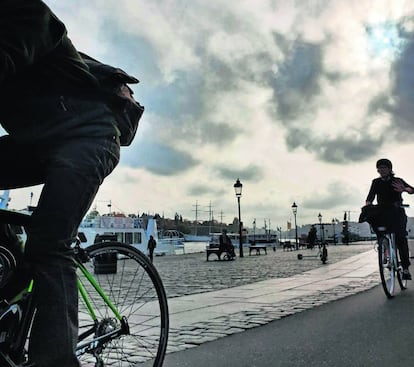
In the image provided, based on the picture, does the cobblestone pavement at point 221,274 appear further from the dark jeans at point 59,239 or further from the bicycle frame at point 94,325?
the dark jeans at point 59,239

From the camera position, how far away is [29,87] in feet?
6.05

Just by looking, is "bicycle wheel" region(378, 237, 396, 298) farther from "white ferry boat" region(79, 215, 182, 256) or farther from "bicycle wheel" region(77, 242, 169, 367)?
"white ferry boat" region(79, 215, 182, 256)

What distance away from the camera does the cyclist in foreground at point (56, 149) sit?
1.70 metres

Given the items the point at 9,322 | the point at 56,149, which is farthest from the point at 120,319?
the point at 56,149

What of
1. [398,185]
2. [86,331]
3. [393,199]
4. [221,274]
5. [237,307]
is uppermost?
[398,185]

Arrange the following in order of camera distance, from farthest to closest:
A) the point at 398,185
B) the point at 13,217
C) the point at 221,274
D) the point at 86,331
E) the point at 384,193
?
the point at 221,274 < the point at 384,193 < the point at 398,185 < the point at 86,331 < the point at 13,217

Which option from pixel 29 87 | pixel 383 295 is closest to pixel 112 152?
pixel 29 87

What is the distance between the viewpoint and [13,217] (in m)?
1.95

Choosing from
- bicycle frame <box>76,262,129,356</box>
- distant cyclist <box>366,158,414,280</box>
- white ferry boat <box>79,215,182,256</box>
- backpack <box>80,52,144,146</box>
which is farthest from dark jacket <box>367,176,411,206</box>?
white ferry boat <box>79,215,182,256</box>

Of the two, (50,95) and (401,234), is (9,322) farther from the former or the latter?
(401,234)

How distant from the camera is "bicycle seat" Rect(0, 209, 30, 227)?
1930 mm

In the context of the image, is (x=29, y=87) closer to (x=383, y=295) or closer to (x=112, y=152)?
(x=112, y=152)

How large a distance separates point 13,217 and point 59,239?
317 millimetres

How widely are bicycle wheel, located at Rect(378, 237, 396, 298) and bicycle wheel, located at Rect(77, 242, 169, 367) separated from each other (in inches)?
170
